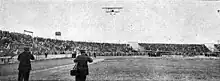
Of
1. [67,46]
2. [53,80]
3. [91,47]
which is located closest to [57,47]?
[67,46]

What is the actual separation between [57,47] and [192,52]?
1839 inches

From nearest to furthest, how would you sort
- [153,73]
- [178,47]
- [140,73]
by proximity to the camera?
1. [140,73]
2. [153,73]
3. [178,47]

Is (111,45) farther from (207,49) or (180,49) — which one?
(207,49)

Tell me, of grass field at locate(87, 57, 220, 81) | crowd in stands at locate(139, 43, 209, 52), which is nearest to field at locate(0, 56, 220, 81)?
grass field at locate(87, 57, 220, 81)

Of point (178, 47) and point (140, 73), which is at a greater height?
point (140, 73)

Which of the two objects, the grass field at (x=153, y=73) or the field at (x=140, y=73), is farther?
the grass field at (x=153, y=73)

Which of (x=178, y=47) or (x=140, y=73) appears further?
(x=178, y=47)

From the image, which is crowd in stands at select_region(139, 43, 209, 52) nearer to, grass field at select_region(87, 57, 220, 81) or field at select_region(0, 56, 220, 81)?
grass field at select_region(87, 57, 220, 81)

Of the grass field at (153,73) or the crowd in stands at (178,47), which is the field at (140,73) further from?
the crowd in stands at (178,47)

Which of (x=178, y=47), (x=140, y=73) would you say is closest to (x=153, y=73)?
(x=140, y=73)

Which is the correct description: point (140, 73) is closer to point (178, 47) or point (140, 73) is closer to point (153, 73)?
point (153, 73)

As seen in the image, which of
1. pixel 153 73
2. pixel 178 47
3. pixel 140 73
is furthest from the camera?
pixel 178 47

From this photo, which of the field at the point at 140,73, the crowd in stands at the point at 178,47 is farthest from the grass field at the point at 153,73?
the crowd in stands at the point at 178,47

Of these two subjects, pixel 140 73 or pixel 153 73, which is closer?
pixel 140 73
